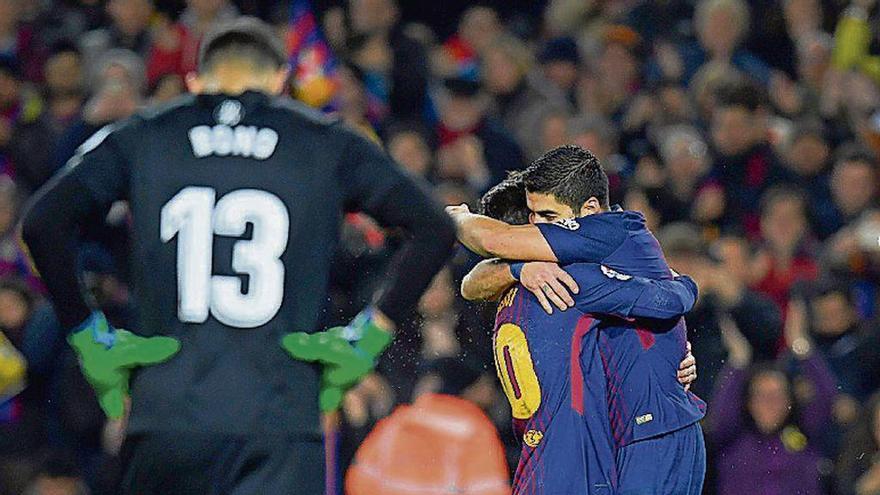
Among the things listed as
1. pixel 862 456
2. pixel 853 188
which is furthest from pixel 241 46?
pixel 853 188

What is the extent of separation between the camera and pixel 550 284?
17.1 ft

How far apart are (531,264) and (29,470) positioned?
3726 millimetres

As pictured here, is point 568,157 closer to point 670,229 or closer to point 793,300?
point 670,229

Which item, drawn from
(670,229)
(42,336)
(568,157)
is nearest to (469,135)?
(670,229)

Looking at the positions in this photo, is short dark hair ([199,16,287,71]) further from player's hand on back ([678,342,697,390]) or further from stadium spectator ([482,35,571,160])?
stadium spectator ([482,35,571,160])

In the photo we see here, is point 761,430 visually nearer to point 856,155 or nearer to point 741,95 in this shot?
point 856,155

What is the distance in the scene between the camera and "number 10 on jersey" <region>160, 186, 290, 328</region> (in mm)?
4789

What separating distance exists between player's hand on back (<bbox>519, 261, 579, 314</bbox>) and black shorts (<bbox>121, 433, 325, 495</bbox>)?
95cm

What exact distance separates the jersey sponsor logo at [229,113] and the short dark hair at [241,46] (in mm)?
168

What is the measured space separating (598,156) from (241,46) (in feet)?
16.8

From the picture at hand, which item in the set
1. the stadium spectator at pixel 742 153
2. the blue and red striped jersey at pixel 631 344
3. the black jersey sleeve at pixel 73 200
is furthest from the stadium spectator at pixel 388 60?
the black jersey sleeve at pixel 73 200

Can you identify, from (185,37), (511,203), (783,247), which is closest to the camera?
(511,203)

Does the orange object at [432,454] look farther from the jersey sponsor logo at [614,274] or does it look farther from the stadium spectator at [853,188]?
the stadium spectator at [853,188]

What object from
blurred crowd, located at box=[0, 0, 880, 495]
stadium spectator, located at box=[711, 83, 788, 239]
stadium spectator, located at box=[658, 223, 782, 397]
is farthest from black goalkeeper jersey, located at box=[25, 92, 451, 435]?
stadium spectator, located at box=[711, 83, 788, 239]
